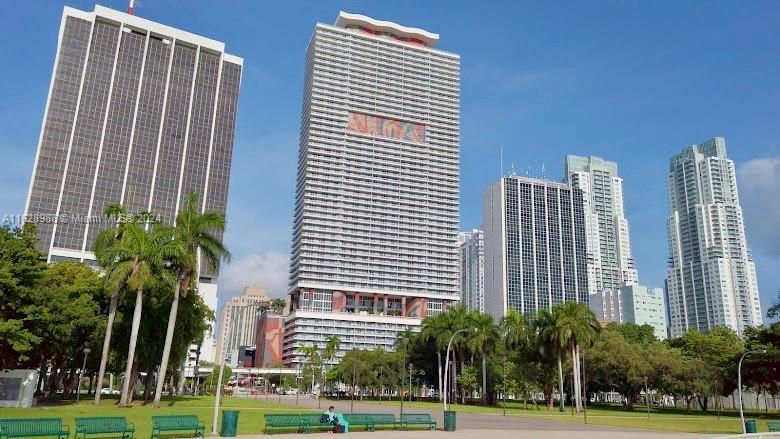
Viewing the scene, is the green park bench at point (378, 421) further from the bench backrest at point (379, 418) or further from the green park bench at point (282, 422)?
the green park bench at point (282, 422)

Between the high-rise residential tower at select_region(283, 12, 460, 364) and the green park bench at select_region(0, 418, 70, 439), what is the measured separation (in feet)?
461

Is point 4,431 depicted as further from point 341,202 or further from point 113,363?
point 341,202

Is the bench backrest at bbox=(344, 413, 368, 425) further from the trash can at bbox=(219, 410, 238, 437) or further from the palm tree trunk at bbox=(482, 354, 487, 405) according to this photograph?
the palm tree trunk at bbox=(482, 354, 487, 405)

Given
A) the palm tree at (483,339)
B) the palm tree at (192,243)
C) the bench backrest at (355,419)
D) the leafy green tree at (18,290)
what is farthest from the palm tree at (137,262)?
the palm tree at (483,339)

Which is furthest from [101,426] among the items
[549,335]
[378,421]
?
[549,335]

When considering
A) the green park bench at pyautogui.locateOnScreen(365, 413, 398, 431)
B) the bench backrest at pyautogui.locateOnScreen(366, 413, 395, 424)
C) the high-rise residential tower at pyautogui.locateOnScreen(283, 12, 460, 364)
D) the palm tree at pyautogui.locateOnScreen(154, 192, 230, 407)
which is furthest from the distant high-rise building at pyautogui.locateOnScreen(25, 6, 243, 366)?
the bench backrest at pyautogui.locateOnScreen(366, 413, 395, 424)

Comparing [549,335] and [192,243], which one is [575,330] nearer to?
[549,335]

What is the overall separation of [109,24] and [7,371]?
144 meters

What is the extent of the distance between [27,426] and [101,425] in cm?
232

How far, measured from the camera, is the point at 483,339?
7950cm

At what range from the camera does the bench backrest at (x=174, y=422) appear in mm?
21908

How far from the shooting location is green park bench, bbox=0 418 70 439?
19.4 meters

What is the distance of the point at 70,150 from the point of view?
143750mm

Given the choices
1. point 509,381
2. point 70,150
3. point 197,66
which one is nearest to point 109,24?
point 197,66
